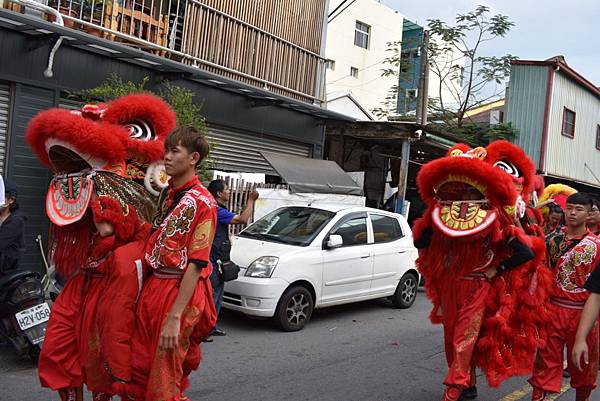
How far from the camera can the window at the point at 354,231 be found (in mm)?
8664

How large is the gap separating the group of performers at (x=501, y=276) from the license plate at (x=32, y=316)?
3395 mm

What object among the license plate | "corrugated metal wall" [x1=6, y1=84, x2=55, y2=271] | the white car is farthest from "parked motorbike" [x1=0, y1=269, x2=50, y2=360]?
"corrugated metal wall" [x1=6, y1=84, x2=55, y2=271]

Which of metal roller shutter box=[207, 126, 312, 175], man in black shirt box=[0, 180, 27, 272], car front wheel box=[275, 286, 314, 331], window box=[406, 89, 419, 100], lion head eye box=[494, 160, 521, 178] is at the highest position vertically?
window box=[406, 89, 419, 100]

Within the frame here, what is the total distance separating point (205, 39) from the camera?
11445mm

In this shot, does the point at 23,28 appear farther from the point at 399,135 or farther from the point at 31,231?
the point at 399,135

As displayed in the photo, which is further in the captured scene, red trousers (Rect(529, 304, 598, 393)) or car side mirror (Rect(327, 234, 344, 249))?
car side mirror (Rect(327, 234, 344, 249))

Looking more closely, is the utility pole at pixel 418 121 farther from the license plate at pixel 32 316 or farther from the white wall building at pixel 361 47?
the white wall building at pixel 361 47

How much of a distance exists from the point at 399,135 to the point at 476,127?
24.4 feet

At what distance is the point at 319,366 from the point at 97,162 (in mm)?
3369

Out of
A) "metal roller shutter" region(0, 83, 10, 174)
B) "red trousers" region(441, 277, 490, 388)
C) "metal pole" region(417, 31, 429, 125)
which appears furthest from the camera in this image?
"metal pole" region(417, 31, 429, 125)

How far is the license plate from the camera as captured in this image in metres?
5.53

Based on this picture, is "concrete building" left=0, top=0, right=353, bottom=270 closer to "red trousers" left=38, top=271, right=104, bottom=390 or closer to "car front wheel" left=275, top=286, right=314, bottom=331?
"car front wheel" left=275, top=286, right=314, bottom=331

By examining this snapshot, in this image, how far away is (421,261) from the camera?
536 centimetres

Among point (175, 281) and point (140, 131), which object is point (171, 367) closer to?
point (175, 281)
